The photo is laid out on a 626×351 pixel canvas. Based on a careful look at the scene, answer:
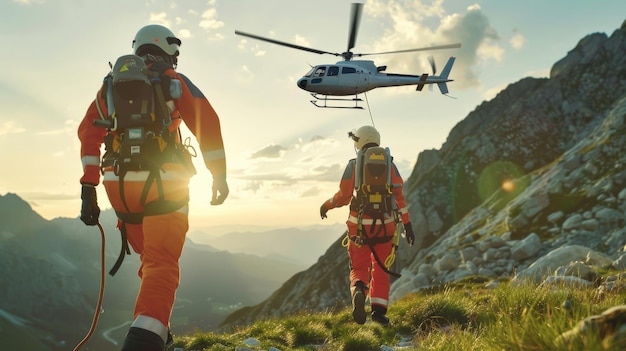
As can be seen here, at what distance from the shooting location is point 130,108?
15.6 ft

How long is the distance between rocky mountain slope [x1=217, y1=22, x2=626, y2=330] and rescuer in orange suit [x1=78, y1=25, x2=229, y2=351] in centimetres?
1035

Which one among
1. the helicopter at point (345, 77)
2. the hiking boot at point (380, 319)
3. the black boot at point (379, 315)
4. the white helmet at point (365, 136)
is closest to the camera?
the hiking boot at point (380, 319)

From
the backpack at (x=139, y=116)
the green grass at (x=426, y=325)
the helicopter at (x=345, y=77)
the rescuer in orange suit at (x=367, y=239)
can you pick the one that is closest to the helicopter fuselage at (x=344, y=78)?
the helicopter at (x=345, y=77)

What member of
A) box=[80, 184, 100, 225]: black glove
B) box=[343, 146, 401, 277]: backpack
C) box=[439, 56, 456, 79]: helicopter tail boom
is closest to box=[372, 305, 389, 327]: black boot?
box=[343, 146, 401, 277]: backpack

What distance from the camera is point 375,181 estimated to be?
937 centimetres

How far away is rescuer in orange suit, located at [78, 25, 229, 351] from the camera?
4.09 metres

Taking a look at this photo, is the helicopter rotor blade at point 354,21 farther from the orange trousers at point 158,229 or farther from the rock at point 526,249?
the orange trousers at point 158,229

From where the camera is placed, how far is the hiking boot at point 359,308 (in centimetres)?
841

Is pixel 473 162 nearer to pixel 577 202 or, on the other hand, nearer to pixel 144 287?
pixel 577 202

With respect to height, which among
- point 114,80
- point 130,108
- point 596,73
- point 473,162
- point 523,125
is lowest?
point 130,108

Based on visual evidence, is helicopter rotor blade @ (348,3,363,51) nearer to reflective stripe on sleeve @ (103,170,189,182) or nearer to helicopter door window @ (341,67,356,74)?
helicopter door window @ (341,67,356,74)

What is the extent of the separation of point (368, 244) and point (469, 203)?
191 ft

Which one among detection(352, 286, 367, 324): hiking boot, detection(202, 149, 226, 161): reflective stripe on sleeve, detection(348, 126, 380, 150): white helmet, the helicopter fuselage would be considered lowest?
detection(352, 286, 367, 324): hiking boot

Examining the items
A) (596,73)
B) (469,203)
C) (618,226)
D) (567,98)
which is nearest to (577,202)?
(618,226)
